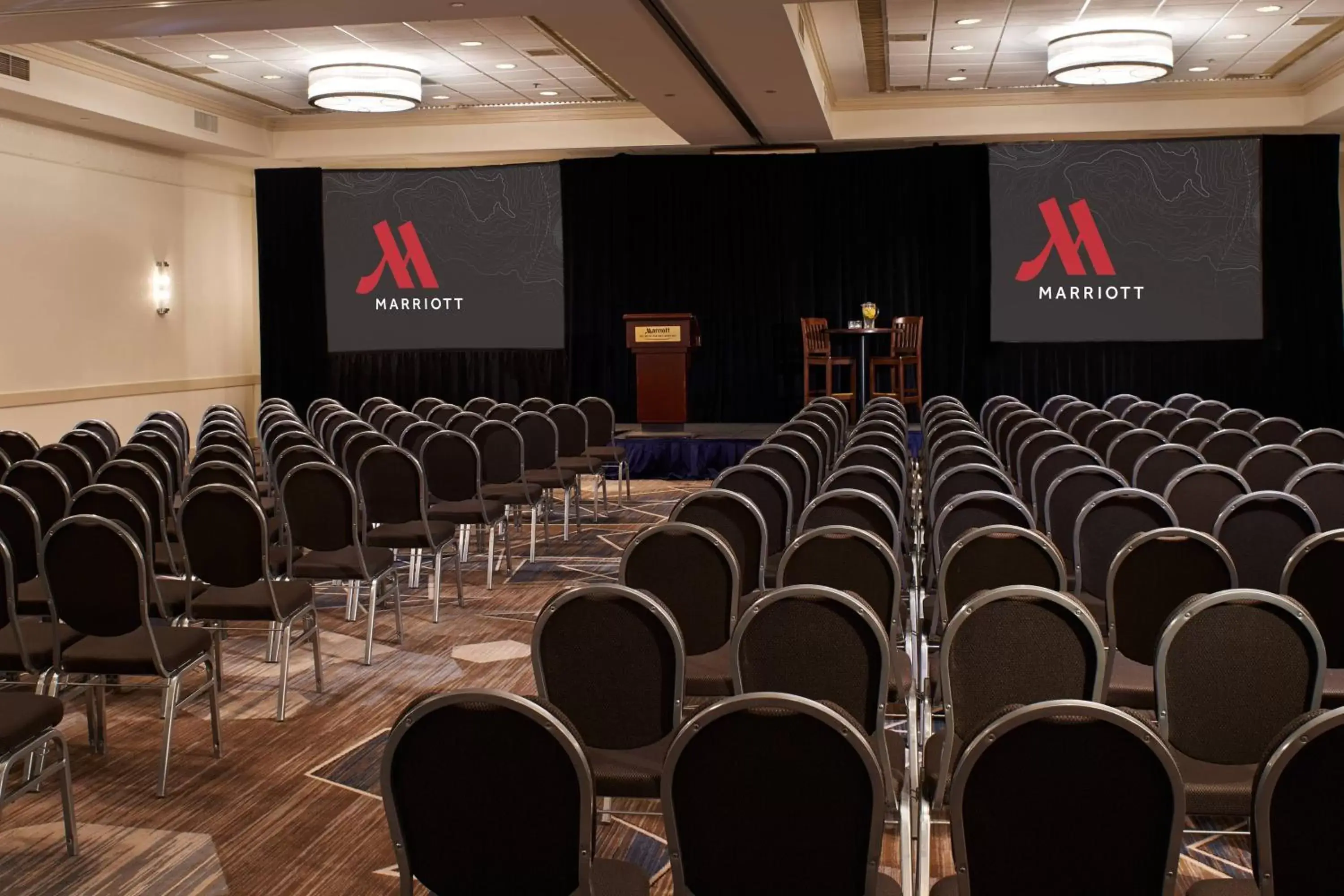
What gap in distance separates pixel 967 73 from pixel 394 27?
245 inches

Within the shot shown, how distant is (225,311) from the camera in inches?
694

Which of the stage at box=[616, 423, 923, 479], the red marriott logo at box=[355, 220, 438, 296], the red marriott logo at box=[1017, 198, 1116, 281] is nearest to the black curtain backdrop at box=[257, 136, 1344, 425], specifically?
the red marriott logo at box=[1017, 198, 1116, 281]

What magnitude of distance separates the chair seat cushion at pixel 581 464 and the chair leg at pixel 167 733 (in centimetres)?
565

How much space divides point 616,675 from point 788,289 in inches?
538

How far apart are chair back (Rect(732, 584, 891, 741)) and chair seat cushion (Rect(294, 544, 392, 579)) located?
3503 millimetres

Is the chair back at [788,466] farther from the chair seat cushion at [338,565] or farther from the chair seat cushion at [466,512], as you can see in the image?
the chair seat cushion at [338,565]

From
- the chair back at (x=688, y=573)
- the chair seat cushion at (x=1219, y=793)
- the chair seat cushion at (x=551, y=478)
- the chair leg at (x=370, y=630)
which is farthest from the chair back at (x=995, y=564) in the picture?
the chair seat cushion at (x=551, y=478)

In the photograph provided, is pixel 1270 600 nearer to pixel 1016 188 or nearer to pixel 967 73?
pixel 967 73

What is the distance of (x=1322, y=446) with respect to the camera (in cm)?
840

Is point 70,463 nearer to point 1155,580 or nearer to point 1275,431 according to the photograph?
point 1155,580

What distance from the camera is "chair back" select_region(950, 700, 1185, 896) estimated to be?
2338 mm

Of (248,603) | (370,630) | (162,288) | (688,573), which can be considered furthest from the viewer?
(162,288)

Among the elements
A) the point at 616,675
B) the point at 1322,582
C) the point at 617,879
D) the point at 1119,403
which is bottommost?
the point at 617,879

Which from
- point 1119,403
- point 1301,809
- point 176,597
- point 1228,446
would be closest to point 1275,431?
point 1228,446
